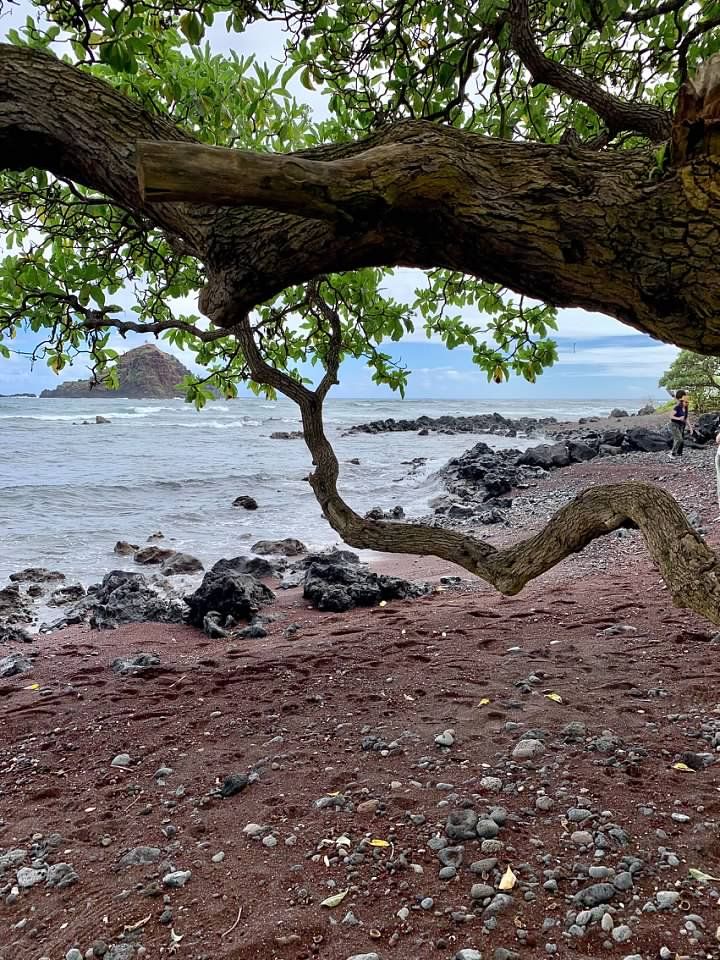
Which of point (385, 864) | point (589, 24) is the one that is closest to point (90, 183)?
point (385, 864)

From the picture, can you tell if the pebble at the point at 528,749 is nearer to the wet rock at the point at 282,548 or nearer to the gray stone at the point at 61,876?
the gray stone at the point at 61,876

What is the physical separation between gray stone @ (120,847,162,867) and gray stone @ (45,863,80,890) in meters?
0.22

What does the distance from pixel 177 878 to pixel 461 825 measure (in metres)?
1.35

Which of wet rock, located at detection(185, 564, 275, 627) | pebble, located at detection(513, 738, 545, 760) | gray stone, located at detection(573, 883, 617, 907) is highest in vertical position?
gray stone, located at detection(573, 883, 617, 907)

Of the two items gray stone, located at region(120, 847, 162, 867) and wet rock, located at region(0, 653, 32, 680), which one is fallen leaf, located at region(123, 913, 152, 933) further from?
wet rock, located at region(0, 653, 32, 680)

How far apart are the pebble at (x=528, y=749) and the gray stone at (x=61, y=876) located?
240cm

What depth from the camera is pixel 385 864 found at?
2.79 meters

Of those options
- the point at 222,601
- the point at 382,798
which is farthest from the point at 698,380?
the point at 382,798

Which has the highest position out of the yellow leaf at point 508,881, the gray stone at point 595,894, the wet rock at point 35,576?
the gray stone at point 595,894

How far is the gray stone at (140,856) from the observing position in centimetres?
299

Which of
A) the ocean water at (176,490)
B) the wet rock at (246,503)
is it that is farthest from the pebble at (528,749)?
the wet rock at (246,503)

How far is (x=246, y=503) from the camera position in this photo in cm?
1820

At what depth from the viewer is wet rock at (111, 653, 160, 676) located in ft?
19.6

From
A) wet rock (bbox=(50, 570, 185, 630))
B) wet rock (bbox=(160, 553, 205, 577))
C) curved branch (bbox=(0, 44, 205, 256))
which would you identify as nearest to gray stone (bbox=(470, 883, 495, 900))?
curved branch (bbox=(0, 44, 205, 256))
